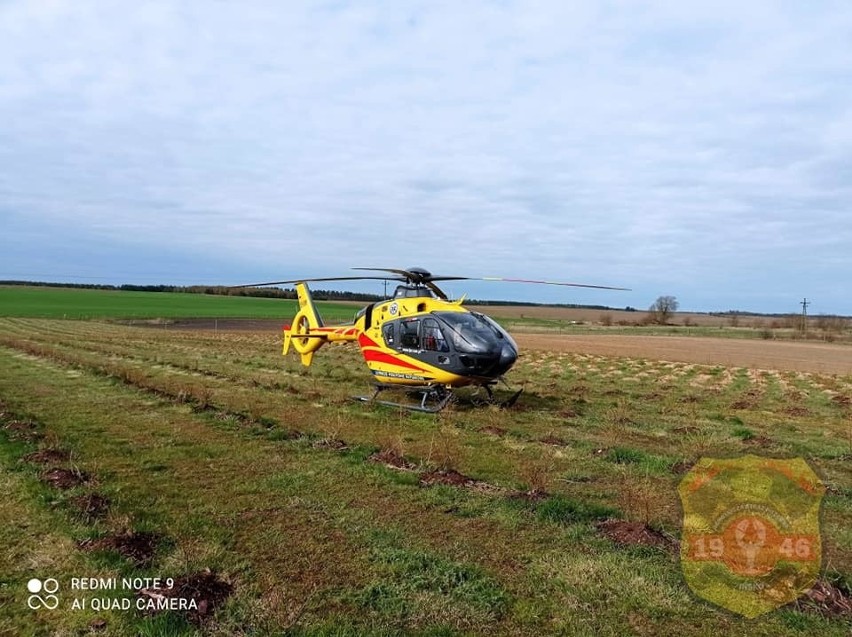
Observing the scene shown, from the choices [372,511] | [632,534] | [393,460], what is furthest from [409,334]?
[632,534]

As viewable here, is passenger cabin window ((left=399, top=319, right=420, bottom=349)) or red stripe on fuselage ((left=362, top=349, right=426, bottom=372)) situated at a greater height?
passenger cabin window ((left=399, top=319, right=420, bottom=349))

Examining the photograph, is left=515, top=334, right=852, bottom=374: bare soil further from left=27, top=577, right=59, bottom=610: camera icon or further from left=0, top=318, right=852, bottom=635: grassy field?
left=27, top=577, right=59, bottom=610: camera icon

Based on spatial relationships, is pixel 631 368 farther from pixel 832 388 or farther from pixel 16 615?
pixel 16 615

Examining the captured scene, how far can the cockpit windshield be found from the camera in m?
12.5

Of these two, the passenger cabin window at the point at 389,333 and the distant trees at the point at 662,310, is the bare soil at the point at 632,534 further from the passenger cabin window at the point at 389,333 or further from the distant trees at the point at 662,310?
the distant trees at the point at 662,310

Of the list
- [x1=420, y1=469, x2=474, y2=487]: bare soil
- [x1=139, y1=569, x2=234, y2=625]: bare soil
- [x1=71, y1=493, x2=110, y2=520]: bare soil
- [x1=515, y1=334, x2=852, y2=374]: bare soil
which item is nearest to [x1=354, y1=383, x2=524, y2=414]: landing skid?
[x1=420, y1=469, x2=474, y2=487]: bare soil

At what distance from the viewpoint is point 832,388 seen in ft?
66.4

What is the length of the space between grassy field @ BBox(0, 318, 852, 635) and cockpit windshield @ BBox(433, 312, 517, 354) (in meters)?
1.50

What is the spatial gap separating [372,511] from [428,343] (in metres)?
6.96

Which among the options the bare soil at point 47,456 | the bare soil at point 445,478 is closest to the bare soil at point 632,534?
the bare soil at point 445,478

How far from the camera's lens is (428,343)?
13.2m

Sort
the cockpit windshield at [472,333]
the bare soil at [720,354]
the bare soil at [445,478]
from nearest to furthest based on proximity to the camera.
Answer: the bare soil at [445,478]
the cockpit windshield at [472,333]
the bare soil at [720,354]

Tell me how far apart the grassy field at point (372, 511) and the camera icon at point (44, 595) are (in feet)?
0.35

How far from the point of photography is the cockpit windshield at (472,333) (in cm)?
1252
